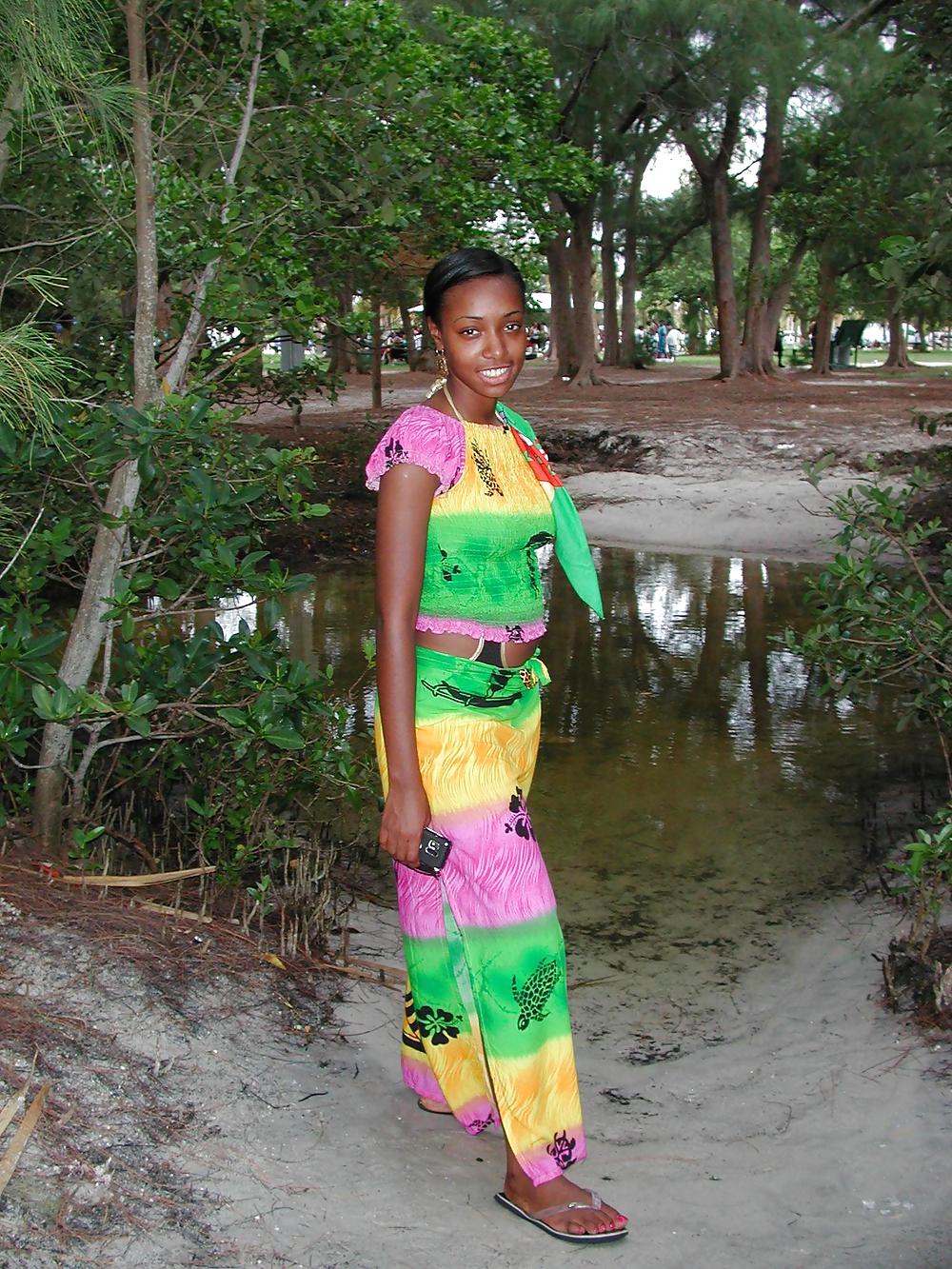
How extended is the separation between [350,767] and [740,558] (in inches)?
294

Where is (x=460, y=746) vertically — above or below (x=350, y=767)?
above

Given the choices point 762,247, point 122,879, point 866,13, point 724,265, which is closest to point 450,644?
point 122,879

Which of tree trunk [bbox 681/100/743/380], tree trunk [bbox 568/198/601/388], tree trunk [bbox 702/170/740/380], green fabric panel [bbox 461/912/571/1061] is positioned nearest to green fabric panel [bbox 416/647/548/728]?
green fabric panel [bbox 461/912/571/1061]

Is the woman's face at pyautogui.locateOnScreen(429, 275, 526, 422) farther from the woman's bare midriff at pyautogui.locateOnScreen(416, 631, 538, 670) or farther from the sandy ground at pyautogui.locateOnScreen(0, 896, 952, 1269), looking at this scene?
the sandy ground at pyautogui.locateOnScreen(0, 896, 952, 1269)

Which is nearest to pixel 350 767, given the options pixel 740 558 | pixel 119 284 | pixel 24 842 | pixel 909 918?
pixel 24 842

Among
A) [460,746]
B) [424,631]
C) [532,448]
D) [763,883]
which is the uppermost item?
[532,448]

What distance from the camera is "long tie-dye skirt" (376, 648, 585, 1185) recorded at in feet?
8.43

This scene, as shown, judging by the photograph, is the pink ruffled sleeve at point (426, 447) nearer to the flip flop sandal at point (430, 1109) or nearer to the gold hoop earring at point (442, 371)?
the gold hoop earring at point (442, 371)

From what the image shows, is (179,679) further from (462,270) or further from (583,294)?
(583,294)

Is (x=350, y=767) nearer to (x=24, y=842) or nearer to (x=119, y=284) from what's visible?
(x=24, y=842)

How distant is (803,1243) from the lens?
2627 mm

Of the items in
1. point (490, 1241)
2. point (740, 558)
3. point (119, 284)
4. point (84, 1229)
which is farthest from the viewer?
point (740, 558)

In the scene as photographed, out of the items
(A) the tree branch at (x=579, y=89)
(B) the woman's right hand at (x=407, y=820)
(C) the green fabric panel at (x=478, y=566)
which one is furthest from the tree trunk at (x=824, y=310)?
(B) the woman's right hand at (x=407, y=820)

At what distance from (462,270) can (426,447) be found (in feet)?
1.20
